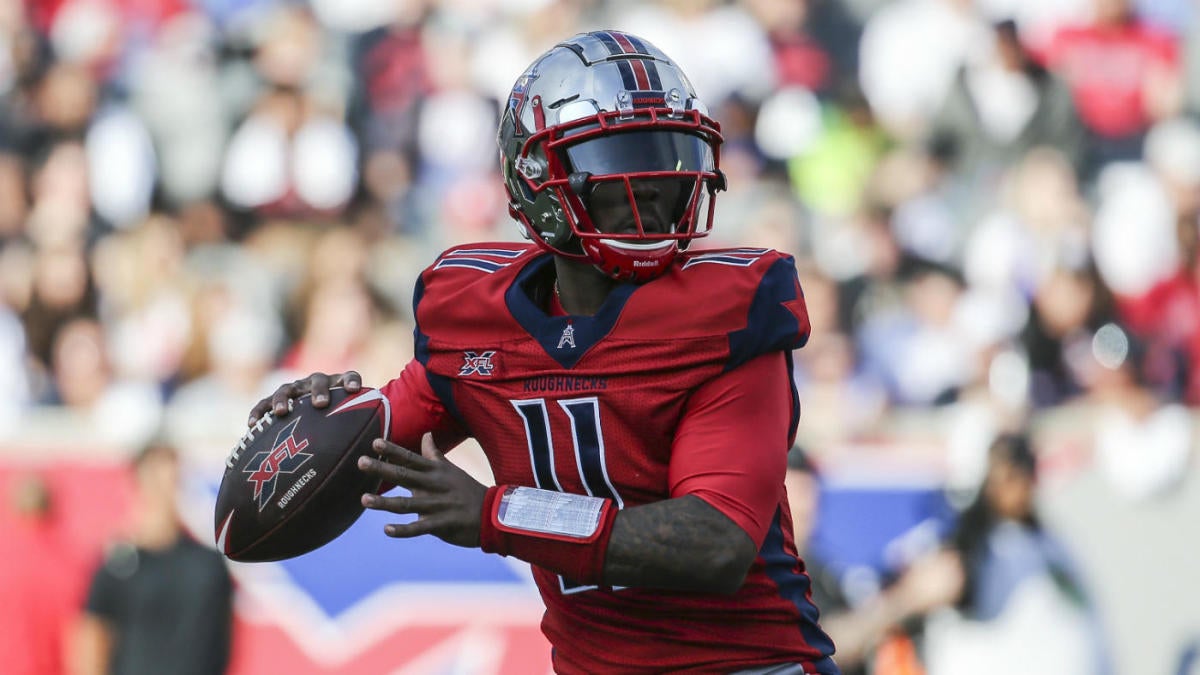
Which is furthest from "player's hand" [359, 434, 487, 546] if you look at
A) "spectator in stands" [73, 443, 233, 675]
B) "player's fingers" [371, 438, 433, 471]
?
"spectator in stands" [73, 443, 233, 675]

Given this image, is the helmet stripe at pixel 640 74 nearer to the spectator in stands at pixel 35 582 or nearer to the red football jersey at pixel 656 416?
the red football jersey at pixel 656 416

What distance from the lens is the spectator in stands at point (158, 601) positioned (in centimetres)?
574

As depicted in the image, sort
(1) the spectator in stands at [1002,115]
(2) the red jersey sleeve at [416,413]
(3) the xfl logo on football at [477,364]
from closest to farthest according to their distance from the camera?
(3) the xfl logo on football at [477,364] → (2) the red jersey sleeve at [416,413] → (1) the spectator in stands at [1002,115]

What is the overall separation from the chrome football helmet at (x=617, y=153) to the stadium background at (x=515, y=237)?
3.44m

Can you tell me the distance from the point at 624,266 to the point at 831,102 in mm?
4311

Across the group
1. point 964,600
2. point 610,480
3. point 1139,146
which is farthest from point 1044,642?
point 610,480

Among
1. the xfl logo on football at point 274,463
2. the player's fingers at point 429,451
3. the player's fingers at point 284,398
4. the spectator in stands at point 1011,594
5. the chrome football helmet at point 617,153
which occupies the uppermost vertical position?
the chrome football helmet at point 617,153

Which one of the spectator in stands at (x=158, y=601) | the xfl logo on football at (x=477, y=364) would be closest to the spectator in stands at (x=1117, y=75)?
the spectator in stands at (x=158, y=601)

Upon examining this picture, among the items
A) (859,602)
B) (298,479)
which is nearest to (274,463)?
(298,479)

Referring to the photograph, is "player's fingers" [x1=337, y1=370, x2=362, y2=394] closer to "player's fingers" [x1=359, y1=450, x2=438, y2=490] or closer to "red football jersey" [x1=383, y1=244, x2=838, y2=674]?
"red football jersey" [x1=383, y1=244, x2=838, y2=674]

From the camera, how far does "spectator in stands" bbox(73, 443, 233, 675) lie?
5.74m

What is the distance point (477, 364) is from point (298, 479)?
38 cm

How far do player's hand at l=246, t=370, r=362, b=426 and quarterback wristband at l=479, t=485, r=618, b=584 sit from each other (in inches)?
19.8

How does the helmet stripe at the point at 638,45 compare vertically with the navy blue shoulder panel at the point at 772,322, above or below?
above
